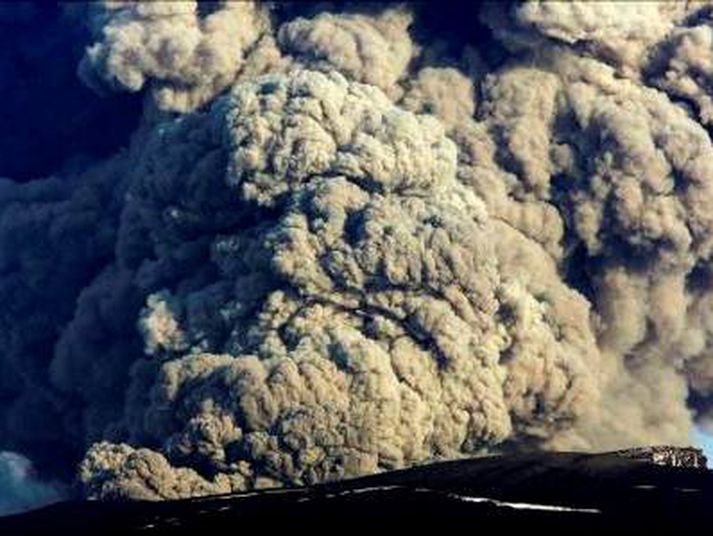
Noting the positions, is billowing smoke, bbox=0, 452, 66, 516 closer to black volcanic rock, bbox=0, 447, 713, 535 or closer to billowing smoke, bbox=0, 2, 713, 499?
billowing smoke, bbox=0, 2, 713, 499

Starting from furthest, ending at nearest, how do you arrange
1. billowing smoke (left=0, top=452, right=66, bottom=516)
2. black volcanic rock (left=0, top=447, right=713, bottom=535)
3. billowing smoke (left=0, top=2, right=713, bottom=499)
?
billowing smoke (left=0, top=452, right=66, bottom=516), billowing smoke (left=0, top=2, right=713, bottom=499), black volcanic rock (left=0, top=447, right=713, bottom=535)

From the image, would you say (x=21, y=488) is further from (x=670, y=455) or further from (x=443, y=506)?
(x=443, y=506)

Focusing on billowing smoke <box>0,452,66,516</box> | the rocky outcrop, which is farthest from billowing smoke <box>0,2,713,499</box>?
the rocky outcrop

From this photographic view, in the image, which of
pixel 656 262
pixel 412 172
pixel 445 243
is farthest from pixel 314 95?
pixel 656 262

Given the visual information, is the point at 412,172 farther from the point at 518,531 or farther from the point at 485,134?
the point at 518,531

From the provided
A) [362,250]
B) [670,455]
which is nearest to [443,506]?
[670,455]
